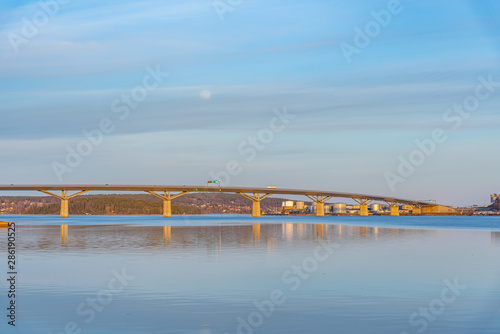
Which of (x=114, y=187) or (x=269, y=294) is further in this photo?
(x=114, y=187)

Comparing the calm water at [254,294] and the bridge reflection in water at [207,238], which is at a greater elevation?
the calm water at [254,294]

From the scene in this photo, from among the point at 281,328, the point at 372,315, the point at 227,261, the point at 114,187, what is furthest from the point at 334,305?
the point at 114,187

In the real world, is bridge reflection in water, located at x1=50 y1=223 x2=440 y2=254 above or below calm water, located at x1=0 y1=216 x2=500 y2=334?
below

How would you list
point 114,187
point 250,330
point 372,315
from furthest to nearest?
point 114,187, point 372,315, point 250,330

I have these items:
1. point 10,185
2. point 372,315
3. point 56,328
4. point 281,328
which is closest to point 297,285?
point 372,315

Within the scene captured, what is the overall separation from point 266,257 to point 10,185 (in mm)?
161054

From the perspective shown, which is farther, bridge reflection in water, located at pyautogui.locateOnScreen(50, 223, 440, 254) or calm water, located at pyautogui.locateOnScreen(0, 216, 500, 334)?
bridge reflection in water, located at pyautogui.locateOnScreen(50, 223, 440, 254)

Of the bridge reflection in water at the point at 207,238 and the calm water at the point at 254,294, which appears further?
the bridge reflection in water at the point at 207,238

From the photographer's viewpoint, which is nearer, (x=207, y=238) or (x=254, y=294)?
(x=254, y=294)

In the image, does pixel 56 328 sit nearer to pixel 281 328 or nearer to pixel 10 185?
pixel 281 328

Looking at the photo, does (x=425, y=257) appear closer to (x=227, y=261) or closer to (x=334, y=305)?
(x=227, y=261)

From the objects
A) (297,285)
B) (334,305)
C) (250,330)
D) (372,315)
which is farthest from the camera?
(297,285)

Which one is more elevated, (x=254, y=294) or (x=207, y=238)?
(x=254, y=294)

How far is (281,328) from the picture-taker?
60.1 ft
